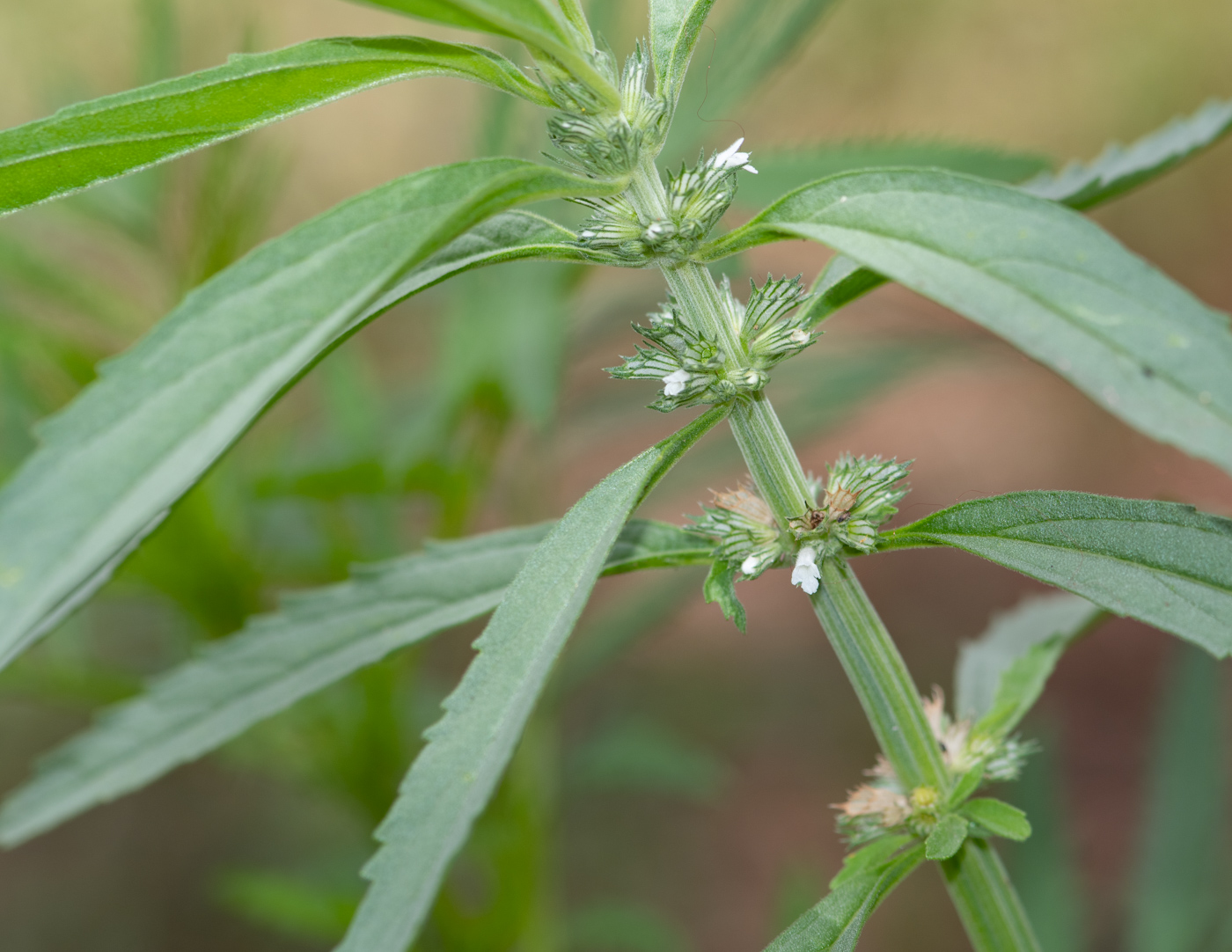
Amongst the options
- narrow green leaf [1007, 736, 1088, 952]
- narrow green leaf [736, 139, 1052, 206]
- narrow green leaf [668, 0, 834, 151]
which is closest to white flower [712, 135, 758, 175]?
narrow green leaf [736, 139, 1052, 206]

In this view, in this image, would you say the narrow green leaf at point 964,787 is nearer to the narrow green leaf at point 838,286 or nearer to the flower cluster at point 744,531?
the flower cluster at point 744,531

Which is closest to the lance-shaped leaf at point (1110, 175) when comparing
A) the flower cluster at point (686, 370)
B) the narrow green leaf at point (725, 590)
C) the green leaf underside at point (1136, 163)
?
the green leaf underside at point (1136, 163)

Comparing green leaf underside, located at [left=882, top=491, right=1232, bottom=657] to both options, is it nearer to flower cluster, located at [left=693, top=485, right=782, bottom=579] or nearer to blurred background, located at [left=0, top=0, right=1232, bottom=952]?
flower cluster, located at [left=693, top=485, right=782, bottom=579]

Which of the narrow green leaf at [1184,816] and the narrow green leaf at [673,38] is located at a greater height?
the narrow green leaf at [673,38]

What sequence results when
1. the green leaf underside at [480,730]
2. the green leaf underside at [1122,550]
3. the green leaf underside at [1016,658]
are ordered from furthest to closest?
the green leaf underside at [1016,658] → the green leaf underside at [1122,550] → the green leaf underside at [480,730]

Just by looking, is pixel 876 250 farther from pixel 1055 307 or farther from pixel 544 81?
pixel 544 81

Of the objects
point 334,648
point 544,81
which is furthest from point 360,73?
point 334,648
